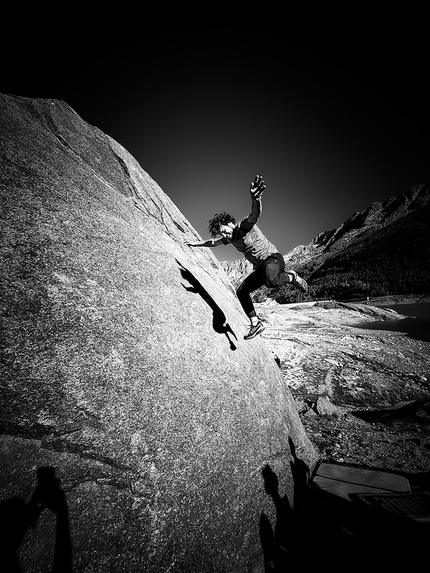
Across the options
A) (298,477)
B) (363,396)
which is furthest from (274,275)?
(363,396)

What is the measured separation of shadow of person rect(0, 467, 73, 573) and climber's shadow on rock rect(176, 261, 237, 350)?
231cm

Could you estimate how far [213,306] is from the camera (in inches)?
152

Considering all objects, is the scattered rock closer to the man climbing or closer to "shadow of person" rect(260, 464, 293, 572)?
the man climbing

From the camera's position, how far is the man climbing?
3.86 meters

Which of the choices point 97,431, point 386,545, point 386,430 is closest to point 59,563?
point 97,431

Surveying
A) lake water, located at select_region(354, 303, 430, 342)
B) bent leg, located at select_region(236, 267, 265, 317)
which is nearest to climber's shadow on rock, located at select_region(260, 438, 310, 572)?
bent leg, located at select_region(236, 267, 265, 317)

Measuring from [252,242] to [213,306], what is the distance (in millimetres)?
1413

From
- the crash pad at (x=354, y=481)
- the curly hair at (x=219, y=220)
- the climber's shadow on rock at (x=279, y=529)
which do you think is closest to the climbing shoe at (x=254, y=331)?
the climber's shadow on rock at (x=279, y=529)

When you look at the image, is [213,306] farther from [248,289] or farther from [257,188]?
[257,188]

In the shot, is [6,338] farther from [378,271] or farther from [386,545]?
[378,271]

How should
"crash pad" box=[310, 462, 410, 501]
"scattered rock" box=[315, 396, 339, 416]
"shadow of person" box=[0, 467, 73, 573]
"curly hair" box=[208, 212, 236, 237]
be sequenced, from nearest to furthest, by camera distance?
"shadow of person" box=[0, 467, 73, 573] → "crash pad" box=[310, 462, 410, 501] → "curly hair" box=[208, 212, 236, 237] → "scattered rock" box=[315, 396, 339, 416]

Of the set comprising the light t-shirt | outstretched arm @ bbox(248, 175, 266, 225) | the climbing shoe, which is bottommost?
the climbing shoe

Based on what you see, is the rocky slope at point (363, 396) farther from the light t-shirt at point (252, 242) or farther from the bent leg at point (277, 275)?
the light t-shirt at point (252, 242)

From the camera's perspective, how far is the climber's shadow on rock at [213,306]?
3488 millimetres
